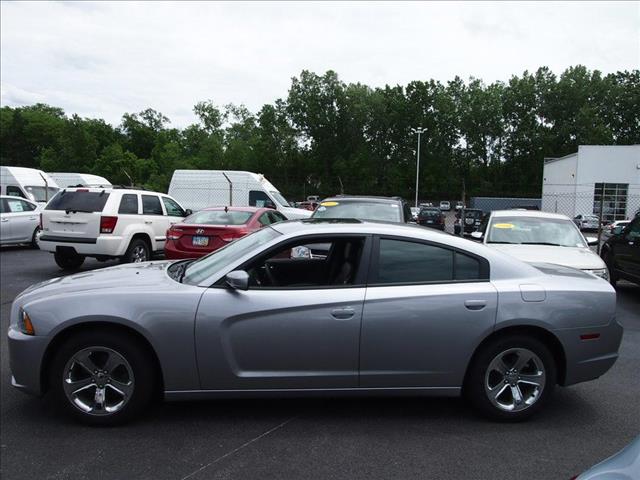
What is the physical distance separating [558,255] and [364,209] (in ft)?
10.9

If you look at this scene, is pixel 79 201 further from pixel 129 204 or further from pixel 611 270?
pixel 611 270

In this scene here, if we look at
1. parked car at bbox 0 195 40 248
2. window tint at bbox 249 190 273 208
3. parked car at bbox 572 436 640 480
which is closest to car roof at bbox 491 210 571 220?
parked car at bbox 572 436 640 480

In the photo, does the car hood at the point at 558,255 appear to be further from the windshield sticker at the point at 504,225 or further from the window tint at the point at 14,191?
the window tint at the point at 14,191

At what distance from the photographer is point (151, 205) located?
1185 centimetres

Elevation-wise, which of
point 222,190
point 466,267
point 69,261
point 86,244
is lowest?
point 69,261

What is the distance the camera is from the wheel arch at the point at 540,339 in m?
3.94

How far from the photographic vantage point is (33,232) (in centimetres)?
1513

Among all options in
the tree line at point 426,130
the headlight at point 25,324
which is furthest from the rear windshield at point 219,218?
the tree line at point 426,130

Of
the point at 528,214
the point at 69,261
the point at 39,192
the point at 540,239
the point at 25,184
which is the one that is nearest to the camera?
the point at 540,239

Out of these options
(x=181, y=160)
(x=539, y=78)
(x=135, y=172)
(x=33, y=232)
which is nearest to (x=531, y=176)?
(x=539, y=78)

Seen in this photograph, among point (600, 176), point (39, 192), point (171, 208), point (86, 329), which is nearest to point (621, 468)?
point (86, 329)

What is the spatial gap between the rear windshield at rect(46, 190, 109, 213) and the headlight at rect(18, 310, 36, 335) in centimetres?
697

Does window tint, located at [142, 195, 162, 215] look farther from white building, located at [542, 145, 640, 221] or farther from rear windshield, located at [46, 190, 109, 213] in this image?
white building, located at [542, 145, 640, 221]

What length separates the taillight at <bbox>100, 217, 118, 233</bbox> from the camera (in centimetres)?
1030
